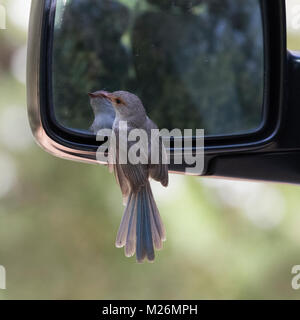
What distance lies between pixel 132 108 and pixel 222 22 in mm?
492

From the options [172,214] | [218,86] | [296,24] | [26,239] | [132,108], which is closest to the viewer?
[132,108]

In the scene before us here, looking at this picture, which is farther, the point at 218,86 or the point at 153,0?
the point at 218,86

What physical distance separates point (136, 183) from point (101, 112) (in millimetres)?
301

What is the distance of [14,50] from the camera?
15.6 feet

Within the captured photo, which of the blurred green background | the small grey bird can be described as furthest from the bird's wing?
the blurred green background

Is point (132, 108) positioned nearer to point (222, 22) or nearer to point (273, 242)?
point (222, 22)

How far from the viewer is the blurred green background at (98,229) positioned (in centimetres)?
461

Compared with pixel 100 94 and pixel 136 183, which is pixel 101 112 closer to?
pixel 100 94

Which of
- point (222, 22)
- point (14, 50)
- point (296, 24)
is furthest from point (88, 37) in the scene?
point (14, 50)

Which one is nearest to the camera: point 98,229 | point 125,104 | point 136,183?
point 125,104

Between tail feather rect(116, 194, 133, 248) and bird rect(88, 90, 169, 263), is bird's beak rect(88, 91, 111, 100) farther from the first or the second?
tail feather rect(116, 194, 133, 248)

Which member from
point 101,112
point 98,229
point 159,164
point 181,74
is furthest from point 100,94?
point 98,229

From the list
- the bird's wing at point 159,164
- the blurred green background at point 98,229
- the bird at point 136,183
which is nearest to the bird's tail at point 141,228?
the bird at point 136,183

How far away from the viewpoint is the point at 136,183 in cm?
184
